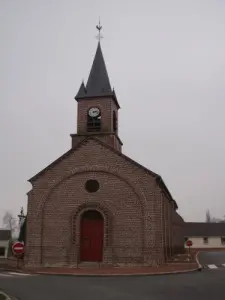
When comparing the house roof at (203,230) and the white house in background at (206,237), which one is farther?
the house roof at (203,230)

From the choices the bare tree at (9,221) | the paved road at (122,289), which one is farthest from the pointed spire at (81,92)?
the bare tree at (9,221)

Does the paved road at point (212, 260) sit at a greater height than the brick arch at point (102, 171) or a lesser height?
lesser

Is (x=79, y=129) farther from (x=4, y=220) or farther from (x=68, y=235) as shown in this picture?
(x=4, y=220)

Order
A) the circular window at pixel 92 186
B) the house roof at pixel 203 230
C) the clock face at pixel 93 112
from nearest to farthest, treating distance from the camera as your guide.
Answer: the circular window at pixel 92 186
the clock face at pixel 93 112
the house roof at pixel 203 230

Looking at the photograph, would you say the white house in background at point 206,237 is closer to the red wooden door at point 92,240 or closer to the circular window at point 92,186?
the red wooden door at point 92,240

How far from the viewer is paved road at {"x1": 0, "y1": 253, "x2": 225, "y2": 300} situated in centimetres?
1184

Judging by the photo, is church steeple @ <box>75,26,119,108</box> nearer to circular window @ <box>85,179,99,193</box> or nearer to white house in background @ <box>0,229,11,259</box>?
circular window @ <box>85,179,99,193</box>

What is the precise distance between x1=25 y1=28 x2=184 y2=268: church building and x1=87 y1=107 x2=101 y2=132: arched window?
8.00 ft

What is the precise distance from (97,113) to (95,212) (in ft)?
25.3

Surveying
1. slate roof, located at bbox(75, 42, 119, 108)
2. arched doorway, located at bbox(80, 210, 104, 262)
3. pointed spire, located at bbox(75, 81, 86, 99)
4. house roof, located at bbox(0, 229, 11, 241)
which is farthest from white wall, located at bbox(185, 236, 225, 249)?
arched doorway, located at bbox(80, 210, 104, 262)

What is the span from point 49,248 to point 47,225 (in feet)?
4.61

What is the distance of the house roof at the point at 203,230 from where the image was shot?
7294cm

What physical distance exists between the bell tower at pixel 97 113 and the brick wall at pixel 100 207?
8.71 ft

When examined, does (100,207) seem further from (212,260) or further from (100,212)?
(212,260)
